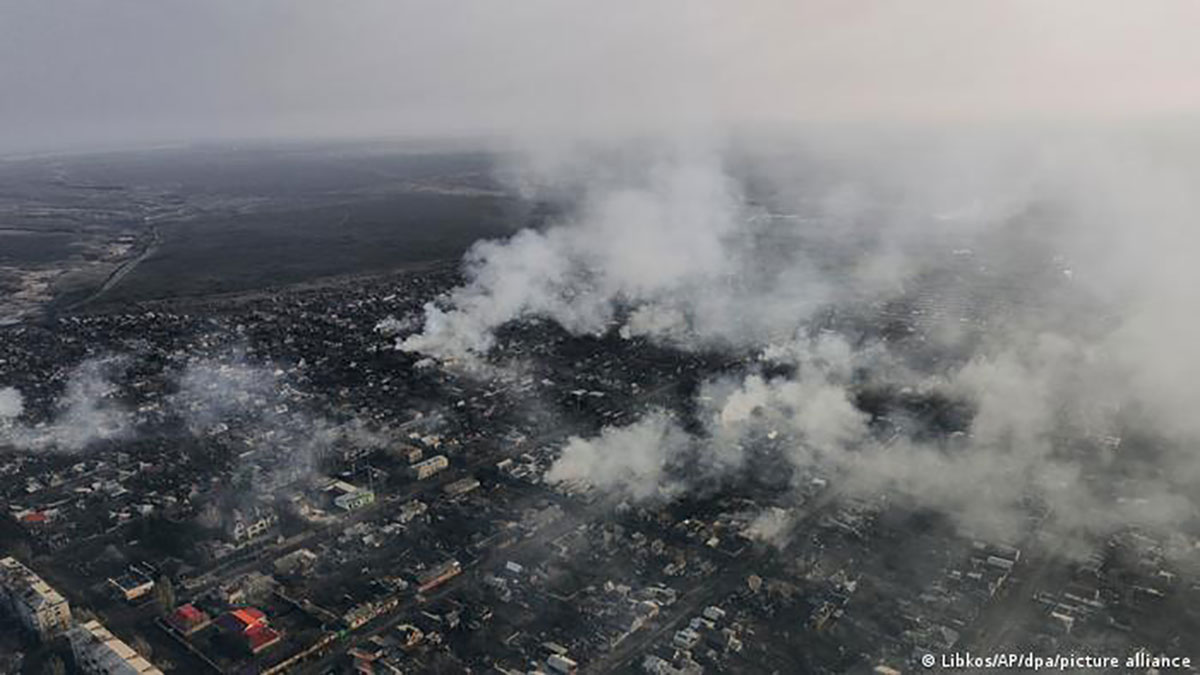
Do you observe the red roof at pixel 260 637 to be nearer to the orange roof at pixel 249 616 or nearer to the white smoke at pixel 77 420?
the orange roof at pixel 249 616

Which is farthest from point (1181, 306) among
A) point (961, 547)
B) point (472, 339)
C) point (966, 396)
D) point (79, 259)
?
point (79, 259)

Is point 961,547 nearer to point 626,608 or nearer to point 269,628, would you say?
point 626,608

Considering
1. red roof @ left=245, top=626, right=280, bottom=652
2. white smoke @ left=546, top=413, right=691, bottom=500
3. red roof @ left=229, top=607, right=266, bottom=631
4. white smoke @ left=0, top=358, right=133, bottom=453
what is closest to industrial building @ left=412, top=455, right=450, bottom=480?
white smoke @ left=546, top=413, right=691, bottom=500

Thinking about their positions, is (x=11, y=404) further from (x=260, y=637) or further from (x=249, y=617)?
(x=260, y=637)

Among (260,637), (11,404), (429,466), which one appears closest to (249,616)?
(260,637)

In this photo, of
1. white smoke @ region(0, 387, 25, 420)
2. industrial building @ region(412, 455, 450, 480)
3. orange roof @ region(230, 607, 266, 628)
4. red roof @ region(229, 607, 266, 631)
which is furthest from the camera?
white smoke @ region(0, 387, 25, 420)

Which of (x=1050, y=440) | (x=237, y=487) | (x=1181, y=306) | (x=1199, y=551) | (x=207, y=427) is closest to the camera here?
(x=1199, y=551)

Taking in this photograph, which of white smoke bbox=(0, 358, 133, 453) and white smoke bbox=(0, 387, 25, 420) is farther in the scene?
white smoke bbox=(0, 387, 25, 420)

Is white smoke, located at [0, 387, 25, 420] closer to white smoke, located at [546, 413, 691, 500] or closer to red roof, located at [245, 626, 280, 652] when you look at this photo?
red roof, located at [245, 626, 280, 652]

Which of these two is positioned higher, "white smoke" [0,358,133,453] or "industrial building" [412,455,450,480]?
"industrial building" [412,455,450,480]
